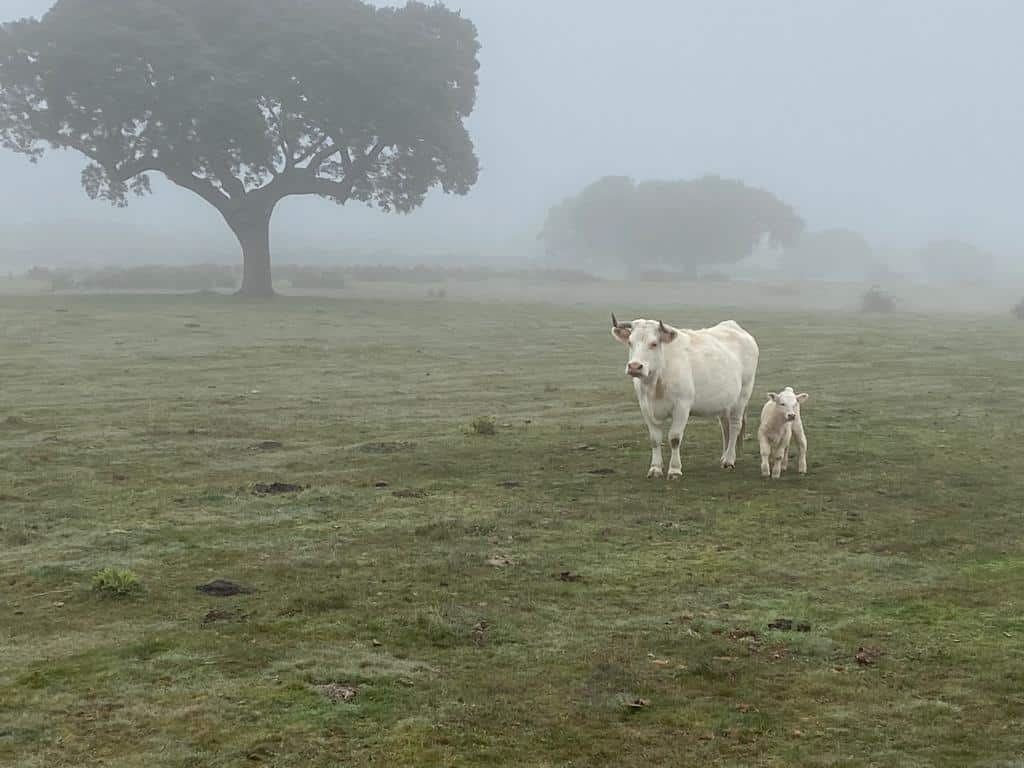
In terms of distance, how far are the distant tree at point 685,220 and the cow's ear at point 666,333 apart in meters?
98.4

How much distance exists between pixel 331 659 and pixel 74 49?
51417mm

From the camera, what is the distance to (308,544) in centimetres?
1155

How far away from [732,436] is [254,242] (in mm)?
45402

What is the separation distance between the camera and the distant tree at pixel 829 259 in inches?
6535

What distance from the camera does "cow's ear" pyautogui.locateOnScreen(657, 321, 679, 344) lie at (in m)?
15.2

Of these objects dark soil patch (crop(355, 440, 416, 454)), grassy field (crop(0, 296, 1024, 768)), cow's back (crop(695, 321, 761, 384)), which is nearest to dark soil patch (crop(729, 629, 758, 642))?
grassy field (crop(0, 296, 1024, 768))

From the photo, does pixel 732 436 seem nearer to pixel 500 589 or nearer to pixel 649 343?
pixel 649 343

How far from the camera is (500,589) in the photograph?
10.0m

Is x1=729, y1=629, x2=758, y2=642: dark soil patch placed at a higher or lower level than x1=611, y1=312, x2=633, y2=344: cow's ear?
lower

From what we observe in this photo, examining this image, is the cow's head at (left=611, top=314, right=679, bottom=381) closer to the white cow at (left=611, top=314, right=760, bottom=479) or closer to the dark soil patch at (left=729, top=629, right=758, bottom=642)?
the white cow at (left=611, top=314, right=760, bottom=479)

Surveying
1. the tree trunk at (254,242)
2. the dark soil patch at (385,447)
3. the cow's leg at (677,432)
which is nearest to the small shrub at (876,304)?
the tree trunk at (254,242)

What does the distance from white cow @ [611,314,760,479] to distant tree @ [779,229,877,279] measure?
155 metres

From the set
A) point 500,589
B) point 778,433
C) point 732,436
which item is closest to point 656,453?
point 732,436

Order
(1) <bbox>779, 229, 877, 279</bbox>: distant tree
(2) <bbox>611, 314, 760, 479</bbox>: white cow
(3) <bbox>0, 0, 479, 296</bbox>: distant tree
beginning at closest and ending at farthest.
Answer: (2) <bbox>611, 314, 760, 479</bbox>: white cow < (3) <bbox>0, 0, 479, 296</bbox>: distant tree < (1) <bbox>779, 229, 877, 279</bbox>: distant tree
